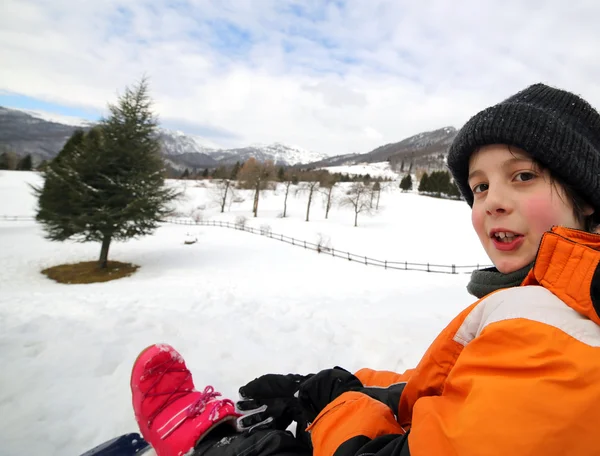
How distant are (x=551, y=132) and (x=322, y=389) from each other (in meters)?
2.17

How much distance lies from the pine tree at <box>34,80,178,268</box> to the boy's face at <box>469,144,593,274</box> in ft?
51.4

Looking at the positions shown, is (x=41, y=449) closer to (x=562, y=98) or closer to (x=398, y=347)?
(x=398, y=347)

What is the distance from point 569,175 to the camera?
1409 mm

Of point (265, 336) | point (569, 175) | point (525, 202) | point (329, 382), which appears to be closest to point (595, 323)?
point (525, 202)

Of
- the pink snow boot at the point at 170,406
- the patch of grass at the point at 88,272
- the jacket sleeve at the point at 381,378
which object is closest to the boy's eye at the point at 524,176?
the jacket sleeve at the point at 381,378

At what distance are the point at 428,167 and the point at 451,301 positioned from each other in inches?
5192

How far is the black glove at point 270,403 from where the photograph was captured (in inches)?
85.4

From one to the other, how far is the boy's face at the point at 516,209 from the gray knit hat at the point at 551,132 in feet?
0.20

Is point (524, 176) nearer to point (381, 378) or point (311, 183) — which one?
point (381, 378)

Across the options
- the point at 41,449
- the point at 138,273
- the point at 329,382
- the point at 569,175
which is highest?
the point at 569,175

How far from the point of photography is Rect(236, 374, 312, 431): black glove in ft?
7.11

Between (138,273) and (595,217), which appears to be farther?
(138,273)

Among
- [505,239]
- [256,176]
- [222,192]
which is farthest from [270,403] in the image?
[222,192]

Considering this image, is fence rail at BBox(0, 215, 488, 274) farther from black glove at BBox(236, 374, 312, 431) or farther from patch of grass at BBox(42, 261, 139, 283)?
black glove at BBox(236, 374, 312, 431)
